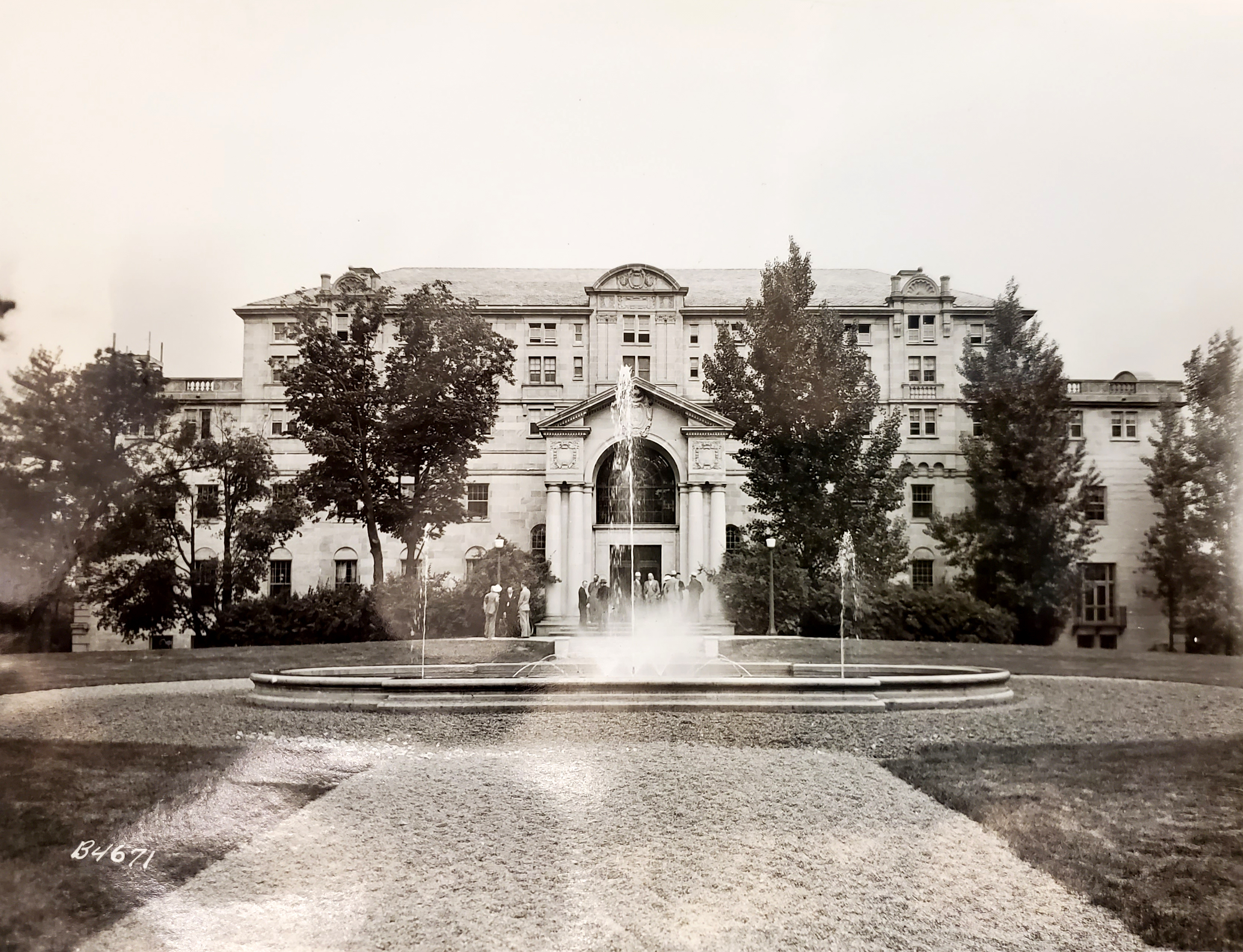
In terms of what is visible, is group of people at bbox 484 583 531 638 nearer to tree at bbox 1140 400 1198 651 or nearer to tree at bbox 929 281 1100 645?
tree at bbox 929 281 1100 645

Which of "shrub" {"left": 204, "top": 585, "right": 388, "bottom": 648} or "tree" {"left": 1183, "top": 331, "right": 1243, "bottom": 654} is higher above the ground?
"tree" {"left": 1183, "top": 331, "right": 1243, "bottom": 654}

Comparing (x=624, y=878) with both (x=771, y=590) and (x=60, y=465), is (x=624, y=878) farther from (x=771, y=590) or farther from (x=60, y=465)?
(x=771, y=590)

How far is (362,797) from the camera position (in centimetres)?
517

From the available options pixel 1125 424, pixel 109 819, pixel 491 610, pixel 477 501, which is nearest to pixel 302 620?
pixel 491 610

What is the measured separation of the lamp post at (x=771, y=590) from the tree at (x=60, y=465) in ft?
23.1

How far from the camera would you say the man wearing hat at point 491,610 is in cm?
944

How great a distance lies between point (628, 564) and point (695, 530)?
4.53 ft

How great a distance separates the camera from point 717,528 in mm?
12898

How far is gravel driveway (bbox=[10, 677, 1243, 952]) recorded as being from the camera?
12.8 ft

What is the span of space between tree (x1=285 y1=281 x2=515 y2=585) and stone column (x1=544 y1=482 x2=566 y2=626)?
2.65 meters

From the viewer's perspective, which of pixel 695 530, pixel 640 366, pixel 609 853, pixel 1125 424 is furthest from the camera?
pixel 695 530

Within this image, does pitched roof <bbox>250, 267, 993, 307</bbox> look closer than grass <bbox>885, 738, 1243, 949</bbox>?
No

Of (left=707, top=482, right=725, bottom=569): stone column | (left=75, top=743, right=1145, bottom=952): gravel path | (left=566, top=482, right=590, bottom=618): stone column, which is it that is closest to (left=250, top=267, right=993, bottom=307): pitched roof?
(left=566, top=482, right=590, bottom=618): stone column

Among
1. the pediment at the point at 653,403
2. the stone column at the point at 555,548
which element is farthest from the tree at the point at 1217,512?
the stone column at the point at 555,548
